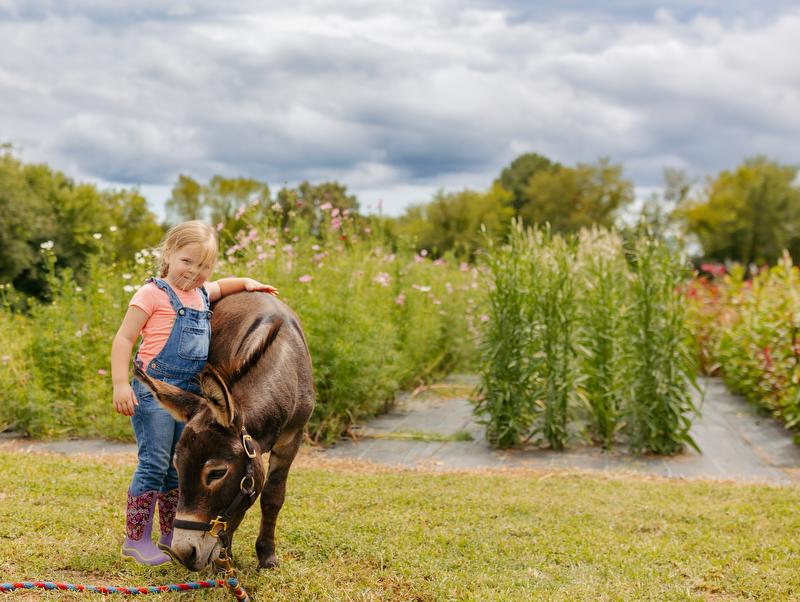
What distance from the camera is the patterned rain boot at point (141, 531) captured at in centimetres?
404

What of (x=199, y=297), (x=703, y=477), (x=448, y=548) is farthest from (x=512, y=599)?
(x=703, y=477)

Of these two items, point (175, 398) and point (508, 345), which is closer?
point (175, 398)

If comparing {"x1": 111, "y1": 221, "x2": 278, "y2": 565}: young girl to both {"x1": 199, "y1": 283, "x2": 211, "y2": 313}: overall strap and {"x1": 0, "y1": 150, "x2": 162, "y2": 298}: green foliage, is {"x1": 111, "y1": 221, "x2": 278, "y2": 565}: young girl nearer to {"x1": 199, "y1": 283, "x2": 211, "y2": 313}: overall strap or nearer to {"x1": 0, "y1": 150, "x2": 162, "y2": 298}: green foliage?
{"x1": 199, "y1": 283, "x2": 211, "y2": 313}: overall strap

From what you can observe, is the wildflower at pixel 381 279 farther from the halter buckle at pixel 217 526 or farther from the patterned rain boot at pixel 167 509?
the halter buckle at pixel 217 526

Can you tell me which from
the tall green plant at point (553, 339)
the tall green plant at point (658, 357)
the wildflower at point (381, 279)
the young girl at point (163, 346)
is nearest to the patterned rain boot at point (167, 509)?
the young girl at point (163, 346)

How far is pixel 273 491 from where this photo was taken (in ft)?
12.6

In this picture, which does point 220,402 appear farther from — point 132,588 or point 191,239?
point 132,588

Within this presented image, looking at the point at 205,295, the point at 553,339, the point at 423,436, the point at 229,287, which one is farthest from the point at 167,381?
the point at 423,436

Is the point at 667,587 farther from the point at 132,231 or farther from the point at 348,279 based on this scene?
the point at 132,231

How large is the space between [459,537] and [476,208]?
36266mm

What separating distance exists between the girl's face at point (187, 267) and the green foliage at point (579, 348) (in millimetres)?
3848

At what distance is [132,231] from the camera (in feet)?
120

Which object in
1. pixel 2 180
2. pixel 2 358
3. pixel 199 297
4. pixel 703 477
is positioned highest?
pixel 2 180

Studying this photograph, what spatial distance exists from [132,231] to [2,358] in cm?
2966
